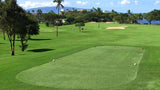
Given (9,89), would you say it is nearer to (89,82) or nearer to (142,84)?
(89,82)

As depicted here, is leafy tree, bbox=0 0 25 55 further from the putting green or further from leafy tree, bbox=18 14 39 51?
the putting green

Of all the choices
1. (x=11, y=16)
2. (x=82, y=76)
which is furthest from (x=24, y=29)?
(x=82, y=76)

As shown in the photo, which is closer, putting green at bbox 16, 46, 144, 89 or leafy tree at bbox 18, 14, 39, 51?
putting green at bbox 16, 46, 144, 89

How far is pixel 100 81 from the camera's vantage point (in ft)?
48.2

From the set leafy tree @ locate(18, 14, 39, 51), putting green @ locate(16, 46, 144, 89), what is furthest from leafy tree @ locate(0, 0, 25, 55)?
putting green @ locate(16, 46, 144, 89)

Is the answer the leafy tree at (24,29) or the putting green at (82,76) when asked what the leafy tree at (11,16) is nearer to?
the leafy tree at (24,29)

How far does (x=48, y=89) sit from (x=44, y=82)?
1478 millimetres

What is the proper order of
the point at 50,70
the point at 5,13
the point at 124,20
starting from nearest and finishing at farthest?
the point at 50,70, the point at 5,13, the point at 124,20

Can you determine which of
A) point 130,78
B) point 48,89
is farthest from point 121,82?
point 48,89

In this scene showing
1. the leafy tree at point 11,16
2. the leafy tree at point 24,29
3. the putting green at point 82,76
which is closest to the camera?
the putting green at point 82,76

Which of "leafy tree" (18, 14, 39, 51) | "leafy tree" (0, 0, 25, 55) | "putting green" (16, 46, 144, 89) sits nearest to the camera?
"putting green" (16, 46, 144, 89)

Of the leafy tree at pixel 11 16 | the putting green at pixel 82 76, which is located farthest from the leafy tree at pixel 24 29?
the putting green at pixel 82 76

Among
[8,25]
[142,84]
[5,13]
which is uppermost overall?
[5,13]

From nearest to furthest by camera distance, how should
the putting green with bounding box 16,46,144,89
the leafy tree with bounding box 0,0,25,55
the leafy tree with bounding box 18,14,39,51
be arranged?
the putting green with bounding box 16,46,144,89, the leafy tree with bounding box 0,0,25,55, the leafy tree with bounding box 18,14,39,51
